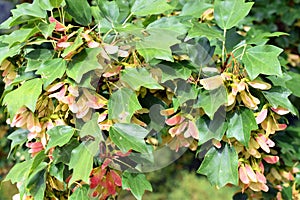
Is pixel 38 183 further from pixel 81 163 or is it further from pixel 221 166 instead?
pixel 221 166

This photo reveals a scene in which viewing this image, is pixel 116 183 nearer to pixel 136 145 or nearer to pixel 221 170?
pixel 136 145

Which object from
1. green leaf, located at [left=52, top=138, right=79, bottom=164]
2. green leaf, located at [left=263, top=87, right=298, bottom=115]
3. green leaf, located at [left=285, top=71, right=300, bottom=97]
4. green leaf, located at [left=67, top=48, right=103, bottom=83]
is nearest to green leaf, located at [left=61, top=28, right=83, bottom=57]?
green leaf, located at [left=67, top=48, right=103, bottom=83]

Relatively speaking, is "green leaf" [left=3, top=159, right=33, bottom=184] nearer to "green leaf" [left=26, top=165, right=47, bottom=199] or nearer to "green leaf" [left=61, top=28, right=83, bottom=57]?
"green leaf" [left=26, top=165, right=47, bottom=199]

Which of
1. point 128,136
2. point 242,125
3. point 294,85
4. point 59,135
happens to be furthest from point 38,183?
point 294,85

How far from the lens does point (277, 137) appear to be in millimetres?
1535

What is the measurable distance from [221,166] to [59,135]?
40cm

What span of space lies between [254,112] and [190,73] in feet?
0.67

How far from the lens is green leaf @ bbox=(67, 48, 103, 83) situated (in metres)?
0.99

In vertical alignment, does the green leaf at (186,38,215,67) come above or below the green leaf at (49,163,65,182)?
above

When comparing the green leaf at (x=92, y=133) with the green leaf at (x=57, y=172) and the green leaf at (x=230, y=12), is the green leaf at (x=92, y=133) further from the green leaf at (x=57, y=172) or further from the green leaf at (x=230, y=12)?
the green leaf at (x=230, y=12)

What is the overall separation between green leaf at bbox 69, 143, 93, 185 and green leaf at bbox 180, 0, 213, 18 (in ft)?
1.73

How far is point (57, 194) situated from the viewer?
3.97ft

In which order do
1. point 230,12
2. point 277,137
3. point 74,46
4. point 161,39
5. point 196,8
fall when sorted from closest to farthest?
point 74,46 < point 161,39 < point 230,12 < point 196,8 < point 277,137

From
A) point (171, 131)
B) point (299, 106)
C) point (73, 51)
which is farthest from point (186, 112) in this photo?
point (299, 106)
